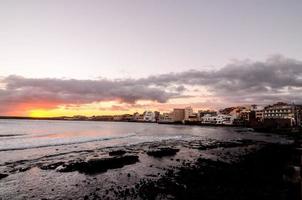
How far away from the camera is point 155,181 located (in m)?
21.6

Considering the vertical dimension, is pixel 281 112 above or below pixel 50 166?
above

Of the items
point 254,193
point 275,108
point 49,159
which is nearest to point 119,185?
point 254,193

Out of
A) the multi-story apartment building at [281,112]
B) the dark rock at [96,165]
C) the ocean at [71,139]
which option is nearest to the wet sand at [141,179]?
the dark rock at [96,165]

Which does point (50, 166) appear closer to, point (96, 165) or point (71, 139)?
point (96, 165)

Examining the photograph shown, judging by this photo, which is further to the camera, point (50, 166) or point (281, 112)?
point (281, 112)

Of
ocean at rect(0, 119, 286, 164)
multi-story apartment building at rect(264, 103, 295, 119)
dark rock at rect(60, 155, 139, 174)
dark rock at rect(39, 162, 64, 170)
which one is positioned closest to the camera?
dark rock at rect(60, 155, 139, 174)

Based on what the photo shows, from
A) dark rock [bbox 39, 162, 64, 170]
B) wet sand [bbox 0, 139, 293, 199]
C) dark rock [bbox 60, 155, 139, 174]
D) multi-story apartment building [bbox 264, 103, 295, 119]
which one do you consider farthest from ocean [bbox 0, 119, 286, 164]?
multi-story apartment building [bbox 264, 103, 295, 119]

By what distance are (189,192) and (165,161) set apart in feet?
45.2

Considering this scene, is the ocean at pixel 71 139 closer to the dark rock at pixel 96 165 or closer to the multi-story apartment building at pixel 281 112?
the dark rock at pixel 96 165

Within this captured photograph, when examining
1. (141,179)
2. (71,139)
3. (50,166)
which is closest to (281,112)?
(71,139)

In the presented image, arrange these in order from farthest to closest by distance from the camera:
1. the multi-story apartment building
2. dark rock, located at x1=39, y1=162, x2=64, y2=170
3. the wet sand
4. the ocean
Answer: the multi-story apartment building
the ocean
dark rock, located at x1=39, y1=162, x2=64, y2=170
the wet sand

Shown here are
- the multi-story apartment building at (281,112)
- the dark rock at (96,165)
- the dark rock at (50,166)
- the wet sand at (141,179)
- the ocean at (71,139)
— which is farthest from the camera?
the multi-story apartment building at (281,112)

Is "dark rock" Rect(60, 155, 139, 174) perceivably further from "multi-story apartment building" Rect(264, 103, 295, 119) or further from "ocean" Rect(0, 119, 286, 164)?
"multi-story apartment building" Rect(264, 103, 295, 119)

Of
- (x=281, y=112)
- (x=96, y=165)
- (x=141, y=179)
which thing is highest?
(x=281, y=112)
